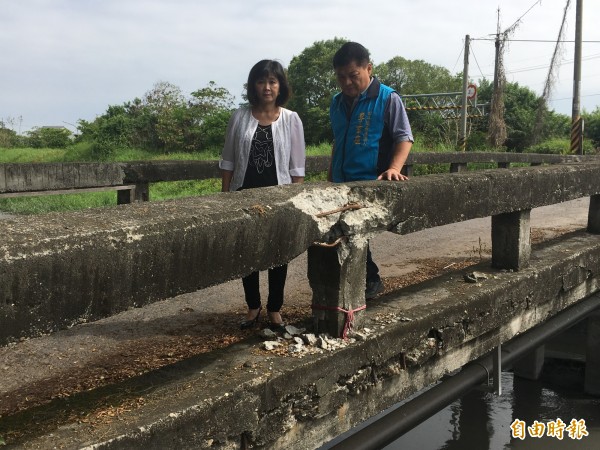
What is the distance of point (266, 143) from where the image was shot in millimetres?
3195

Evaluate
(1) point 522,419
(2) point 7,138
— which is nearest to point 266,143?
(1) point 522,419

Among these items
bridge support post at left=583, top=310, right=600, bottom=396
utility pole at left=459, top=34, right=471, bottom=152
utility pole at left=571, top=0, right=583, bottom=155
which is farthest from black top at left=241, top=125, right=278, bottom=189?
utility pole at left=459, top=34, right=471, bottom=152

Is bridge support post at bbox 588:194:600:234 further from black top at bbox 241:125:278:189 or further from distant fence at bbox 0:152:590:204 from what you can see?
distant fence at bbox 0:152:590:204

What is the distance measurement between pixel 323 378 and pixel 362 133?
1.47 metres

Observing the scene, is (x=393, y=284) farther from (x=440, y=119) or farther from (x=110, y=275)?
(x=440, y=119)

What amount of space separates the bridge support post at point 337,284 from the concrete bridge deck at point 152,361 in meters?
0.20

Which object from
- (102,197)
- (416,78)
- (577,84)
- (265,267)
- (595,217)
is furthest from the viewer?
(416,78)

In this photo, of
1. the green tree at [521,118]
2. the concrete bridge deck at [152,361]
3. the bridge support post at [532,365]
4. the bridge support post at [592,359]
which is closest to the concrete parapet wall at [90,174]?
the concrete bridge deck at [152,361]

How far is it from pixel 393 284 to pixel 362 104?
1460mm

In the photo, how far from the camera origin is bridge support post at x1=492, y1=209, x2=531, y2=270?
142 inches

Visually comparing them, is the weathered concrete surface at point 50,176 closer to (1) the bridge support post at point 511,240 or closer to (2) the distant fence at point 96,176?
(2) the distant fence at point 96,176

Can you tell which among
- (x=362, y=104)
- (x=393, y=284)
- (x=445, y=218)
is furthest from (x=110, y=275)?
(x=393, y=284)

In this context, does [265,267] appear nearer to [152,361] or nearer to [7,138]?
[152,361]

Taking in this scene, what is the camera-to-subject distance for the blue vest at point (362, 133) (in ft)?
10.8
